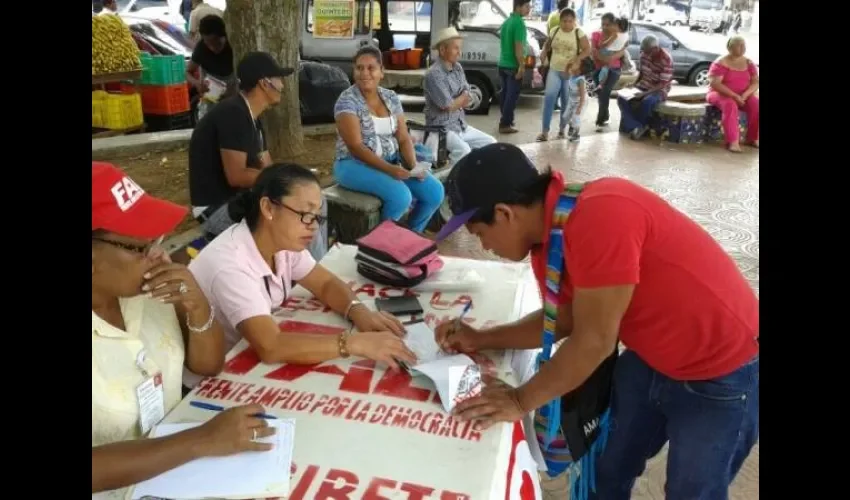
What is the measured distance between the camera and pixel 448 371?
1705 millimetres

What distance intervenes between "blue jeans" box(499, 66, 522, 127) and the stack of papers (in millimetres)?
6895

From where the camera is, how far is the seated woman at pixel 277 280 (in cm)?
185

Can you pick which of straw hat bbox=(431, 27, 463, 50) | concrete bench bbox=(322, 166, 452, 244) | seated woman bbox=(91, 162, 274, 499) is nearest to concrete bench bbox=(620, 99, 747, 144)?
straw hat bbox=(431, 27, 463, 50)

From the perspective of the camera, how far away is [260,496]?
4.32ft

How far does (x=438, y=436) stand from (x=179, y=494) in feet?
1.92

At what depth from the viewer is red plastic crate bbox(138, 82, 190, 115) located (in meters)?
7.13

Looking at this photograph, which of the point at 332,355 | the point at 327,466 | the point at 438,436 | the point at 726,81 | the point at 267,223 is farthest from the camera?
the point at 726,81

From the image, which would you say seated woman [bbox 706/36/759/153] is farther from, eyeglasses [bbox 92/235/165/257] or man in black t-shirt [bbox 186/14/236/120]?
eyeglasses [bbox 92/235/165/257]

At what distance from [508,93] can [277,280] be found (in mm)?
6817

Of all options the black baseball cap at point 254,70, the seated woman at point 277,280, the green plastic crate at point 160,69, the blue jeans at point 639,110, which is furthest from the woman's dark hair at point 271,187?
the blue jeans at point 639,110

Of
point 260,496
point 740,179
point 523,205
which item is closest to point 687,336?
point 523,205

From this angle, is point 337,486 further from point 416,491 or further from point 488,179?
point 488,179

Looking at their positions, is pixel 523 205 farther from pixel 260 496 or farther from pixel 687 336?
pixel 260 496
